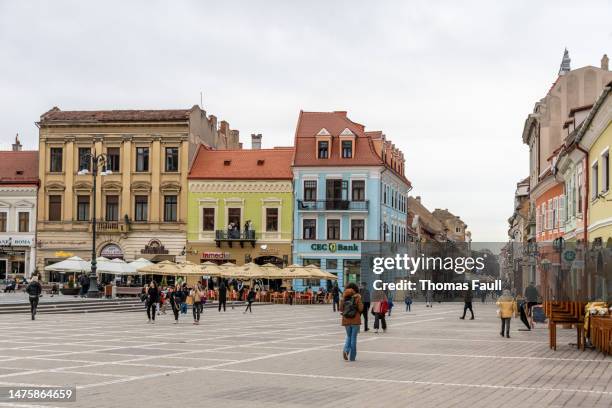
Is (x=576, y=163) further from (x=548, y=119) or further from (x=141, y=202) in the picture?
(x=141, y=202)

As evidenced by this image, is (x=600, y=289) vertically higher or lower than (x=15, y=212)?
lower

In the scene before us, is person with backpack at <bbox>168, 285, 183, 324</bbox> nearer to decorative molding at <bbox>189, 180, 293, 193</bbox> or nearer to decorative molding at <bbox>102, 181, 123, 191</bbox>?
decorative molding at <bbox>189, 180, 293, 193</bbox>

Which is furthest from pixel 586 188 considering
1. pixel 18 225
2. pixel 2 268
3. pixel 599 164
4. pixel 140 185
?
pixel 2 268

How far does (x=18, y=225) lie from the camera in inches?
2500

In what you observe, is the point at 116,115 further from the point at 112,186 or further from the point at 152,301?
the point at 152,301

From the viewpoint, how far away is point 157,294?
31.8 m

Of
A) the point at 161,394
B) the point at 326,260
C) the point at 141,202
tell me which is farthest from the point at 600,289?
the point at 141,202

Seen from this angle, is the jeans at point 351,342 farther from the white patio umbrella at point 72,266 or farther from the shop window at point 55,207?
the shop window at point 55,207

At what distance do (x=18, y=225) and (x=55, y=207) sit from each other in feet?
9.63

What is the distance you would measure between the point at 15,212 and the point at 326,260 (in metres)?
22.9

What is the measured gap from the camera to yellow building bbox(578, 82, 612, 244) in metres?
25.2

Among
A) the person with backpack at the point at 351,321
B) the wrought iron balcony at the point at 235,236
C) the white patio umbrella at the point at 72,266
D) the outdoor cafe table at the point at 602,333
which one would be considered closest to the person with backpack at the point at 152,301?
the person with backpack at the point at 351,321

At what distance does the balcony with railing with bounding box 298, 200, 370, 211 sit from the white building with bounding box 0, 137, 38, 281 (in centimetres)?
1960

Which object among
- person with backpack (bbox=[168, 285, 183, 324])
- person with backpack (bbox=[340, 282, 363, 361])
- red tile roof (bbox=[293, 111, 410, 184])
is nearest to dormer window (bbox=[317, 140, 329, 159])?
red tile roof (bbox=[293, 111, 410, 184])
